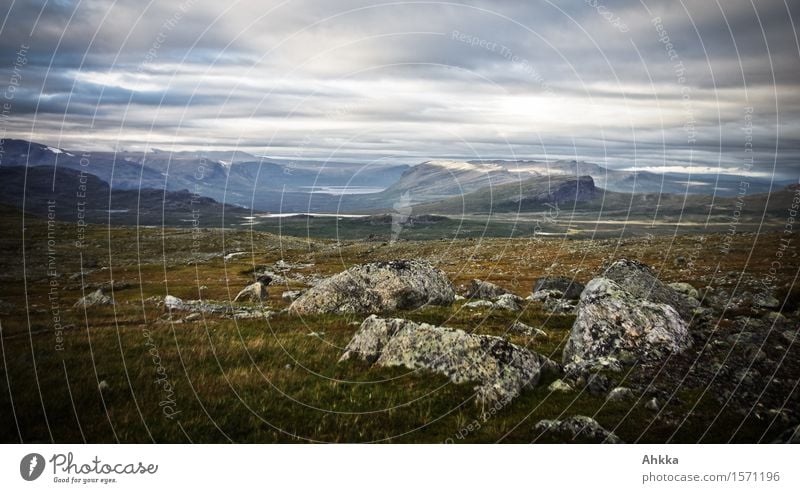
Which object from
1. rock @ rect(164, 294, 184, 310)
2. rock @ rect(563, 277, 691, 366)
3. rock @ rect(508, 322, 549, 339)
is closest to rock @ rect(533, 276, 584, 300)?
rock @ rect(508, 322, 549, 339)

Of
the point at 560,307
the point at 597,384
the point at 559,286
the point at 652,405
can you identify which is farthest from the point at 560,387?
the point at 559,286

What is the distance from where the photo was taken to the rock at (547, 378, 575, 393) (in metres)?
11.4

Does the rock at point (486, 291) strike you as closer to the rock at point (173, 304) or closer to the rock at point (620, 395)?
the rock at point (173, 304)

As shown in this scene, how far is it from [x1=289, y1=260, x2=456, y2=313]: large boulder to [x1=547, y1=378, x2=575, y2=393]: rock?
12.3 meters

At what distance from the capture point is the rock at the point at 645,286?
1942 centimetres

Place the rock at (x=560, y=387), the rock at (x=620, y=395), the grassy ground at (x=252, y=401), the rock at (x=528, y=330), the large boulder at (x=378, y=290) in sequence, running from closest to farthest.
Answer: the grassy ground at (x=252, y=401)
the rock at (x=620, y=395)
the rock at (x=560, y=387)
the rock at (x=528, y=330)
the large boulder at (x=378, y=290)

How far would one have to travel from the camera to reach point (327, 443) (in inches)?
376

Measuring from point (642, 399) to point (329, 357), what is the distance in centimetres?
816

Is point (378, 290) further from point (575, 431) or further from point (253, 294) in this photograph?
point (253, 294)

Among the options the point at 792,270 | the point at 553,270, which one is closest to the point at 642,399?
the point at 792,270

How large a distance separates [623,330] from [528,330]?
15.1 ft

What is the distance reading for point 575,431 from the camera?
9602 mm
